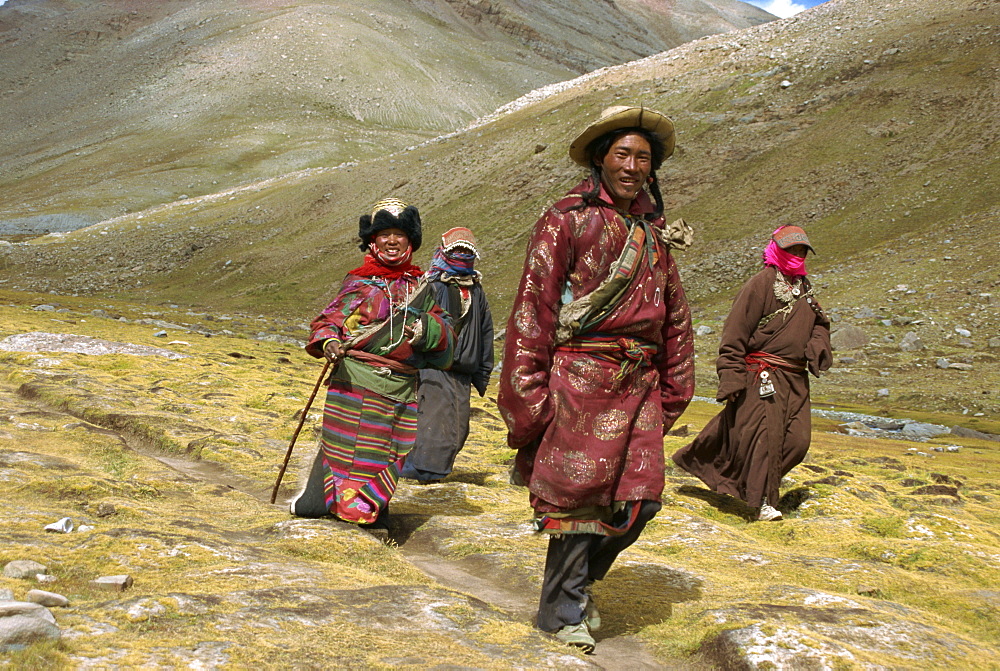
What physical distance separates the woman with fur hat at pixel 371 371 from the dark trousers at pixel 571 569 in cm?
240

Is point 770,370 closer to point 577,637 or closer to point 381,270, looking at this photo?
point 381,270

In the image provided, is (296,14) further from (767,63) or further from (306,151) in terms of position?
(767,63)

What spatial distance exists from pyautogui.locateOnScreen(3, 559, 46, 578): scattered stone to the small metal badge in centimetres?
628

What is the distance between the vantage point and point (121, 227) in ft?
176

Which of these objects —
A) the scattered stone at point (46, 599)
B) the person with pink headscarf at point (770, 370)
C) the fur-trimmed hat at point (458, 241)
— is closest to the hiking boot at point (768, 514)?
the person with pink headscarf at point (770, 370)

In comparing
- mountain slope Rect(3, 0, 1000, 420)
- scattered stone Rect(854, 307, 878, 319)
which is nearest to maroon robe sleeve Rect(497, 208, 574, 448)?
mountain slope Rect(3, 0, 1000, 420)

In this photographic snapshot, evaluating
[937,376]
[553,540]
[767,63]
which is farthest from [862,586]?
[767,63]

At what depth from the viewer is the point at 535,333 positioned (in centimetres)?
456

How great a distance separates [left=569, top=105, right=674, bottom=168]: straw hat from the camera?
4625 millimetres

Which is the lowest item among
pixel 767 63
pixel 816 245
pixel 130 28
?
pixel 816 245

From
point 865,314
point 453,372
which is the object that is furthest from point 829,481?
point 865,314

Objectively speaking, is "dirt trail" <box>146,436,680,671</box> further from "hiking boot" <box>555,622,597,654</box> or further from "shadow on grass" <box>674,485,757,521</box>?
"shadow on grass" <box>674,485,757,521</box>

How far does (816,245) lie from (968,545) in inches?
961

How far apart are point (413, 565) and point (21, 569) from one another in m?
2.70
